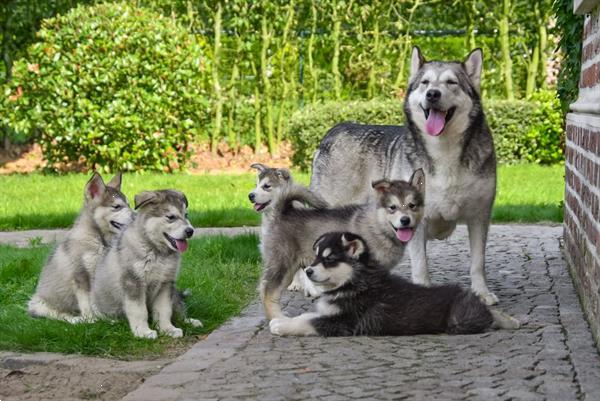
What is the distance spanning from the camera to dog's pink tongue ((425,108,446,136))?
720cm

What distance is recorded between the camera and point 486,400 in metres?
4.66

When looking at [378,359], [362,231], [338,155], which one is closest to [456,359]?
[378,359]

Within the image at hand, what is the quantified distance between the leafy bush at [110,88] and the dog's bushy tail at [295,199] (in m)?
9.22

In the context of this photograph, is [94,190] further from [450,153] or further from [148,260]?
[450,153]

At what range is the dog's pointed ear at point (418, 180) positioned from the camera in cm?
682

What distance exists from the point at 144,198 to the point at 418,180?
1.78 m

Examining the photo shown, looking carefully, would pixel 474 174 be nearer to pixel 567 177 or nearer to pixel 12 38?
pixel 567 177

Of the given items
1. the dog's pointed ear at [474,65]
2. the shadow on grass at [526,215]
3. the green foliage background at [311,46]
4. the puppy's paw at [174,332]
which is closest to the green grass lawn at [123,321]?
the puppy's paw at [174,332]

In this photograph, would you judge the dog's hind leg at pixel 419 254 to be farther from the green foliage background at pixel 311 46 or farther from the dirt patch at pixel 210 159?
the dirt patch at pixel 210 159

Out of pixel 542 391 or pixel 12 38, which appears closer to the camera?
pixel 542 391

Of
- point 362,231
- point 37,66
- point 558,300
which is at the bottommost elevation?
point 558,300

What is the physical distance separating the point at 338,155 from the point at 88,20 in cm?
859

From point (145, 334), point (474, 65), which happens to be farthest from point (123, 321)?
point (474, 65)

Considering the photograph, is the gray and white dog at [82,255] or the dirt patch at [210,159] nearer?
the gray and white dog at [82,255]
